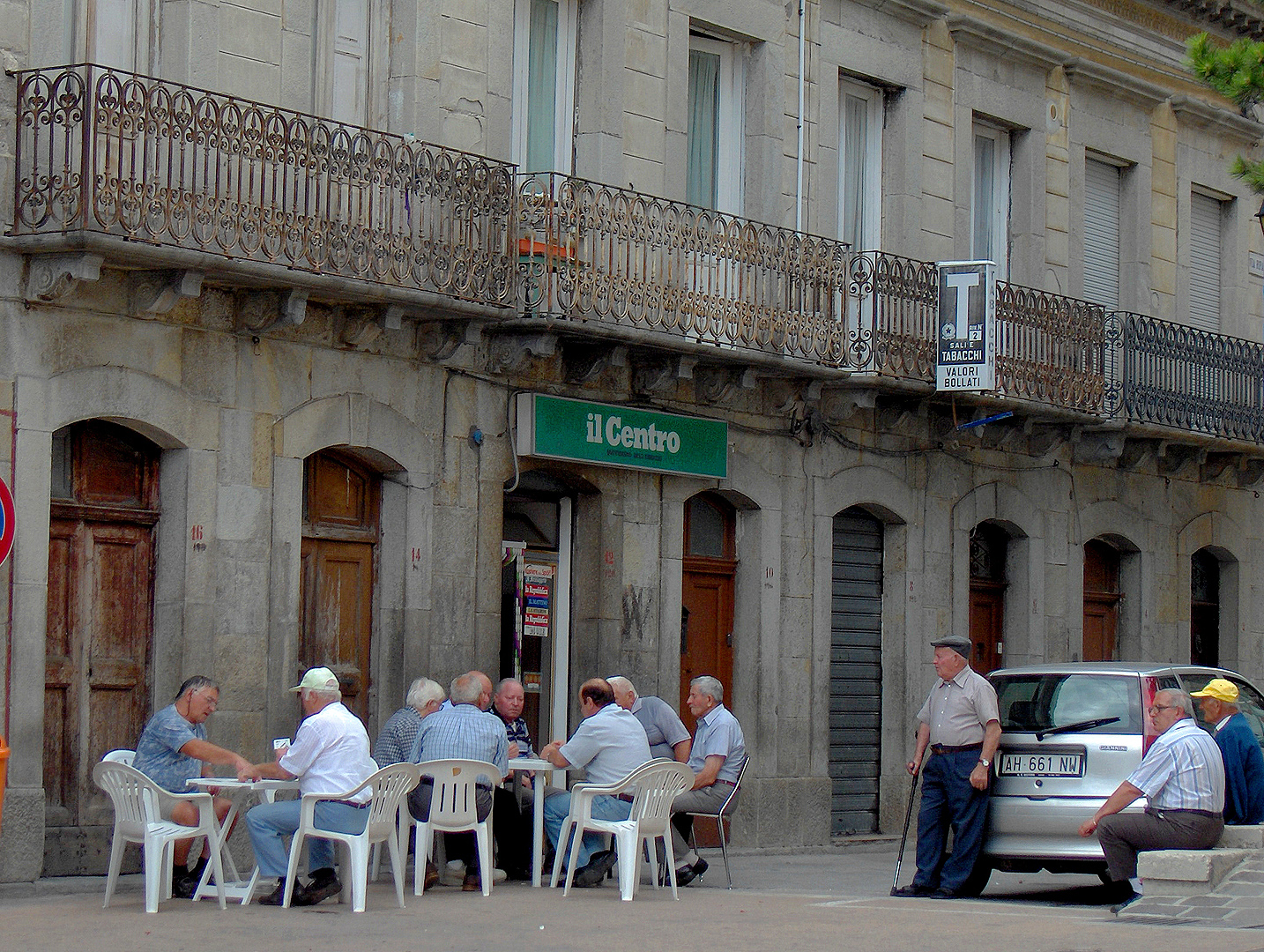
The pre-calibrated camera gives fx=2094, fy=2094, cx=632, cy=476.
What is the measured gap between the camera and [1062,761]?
1341cm

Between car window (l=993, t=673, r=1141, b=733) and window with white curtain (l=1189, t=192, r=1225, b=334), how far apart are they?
12.0 meters

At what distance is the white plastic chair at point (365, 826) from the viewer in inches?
458

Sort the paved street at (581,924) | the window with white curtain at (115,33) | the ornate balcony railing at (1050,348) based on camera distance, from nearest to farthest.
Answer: the paved street at (581,924) → the window with white curtain at (115,33) → the ornate balcony railing at (1050,348)

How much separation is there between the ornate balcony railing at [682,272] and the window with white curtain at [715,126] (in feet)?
1.40

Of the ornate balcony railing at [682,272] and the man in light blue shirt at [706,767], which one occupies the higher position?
the ornate balcony railing at [682,272]

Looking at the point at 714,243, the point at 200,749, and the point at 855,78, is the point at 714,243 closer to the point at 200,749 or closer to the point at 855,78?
the point at 855,78

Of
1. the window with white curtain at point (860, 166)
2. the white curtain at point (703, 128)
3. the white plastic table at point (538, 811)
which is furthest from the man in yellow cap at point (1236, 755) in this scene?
the window with white curtain at point (860, 166)

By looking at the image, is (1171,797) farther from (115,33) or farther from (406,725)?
(115,33)

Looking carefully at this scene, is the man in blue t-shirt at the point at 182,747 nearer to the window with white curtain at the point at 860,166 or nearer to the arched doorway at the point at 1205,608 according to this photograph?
the window with white curtain at the point at 860,166

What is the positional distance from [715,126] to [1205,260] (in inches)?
351

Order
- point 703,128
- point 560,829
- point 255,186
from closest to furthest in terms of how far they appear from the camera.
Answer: point 560,829, point 255,186, point 703,128

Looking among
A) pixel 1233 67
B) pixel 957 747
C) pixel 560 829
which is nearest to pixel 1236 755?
pixel 957 747

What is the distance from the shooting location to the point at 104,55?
1387cm

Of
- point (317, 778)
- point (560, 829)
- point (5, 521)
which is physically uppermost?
point (5, 521)
